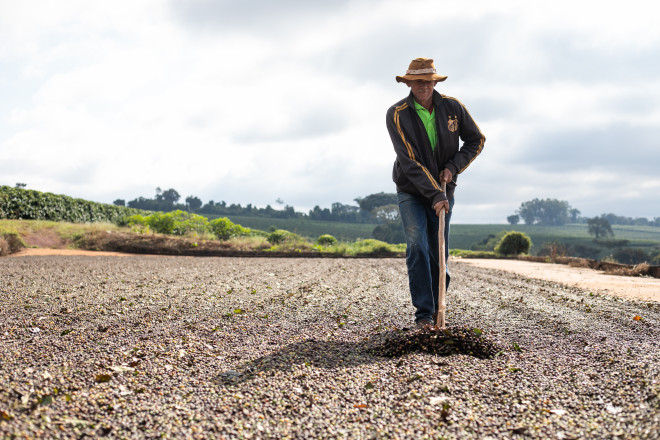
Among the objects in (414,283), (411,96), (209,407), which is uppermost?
(411,96)

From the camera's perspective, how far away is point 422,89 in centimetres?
397

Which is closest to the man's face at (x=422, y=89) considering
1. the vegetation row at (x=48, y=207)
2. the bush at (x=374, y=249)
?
the bush at (x=374, y=249)

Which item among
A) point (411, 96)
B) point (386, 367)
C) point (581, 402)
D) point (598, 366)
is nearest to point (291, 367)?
point (386, 367)

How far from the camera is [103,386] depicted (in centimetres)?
251

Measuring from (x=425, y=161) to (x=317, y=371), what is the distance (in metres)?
2.09

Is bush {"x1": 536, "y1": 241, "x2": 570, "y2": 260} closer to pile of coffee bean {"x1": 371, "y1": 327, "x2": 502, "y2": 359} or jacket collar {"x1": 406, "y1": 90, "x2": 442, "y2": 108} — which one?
jacket collar {"x1": 406, "y1": 90, "x2": 442, "y2": 108}

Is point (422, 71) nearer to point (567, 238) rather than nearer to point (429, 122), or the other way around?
point (429, 122)

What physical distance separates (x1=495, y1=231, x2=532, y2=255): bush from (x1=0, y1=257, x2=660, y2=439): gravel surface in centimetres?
1716

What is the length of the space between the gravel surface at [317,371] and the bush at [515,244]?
17163 mm

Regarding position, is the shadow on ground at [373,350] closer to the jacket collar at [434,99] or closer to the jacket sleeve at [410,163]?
the jacket sleeve at [410,163]

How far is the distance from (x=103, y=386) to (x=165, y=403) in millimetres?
432

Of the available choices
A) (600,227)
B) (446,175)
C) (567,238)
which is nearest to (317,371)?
(446,175)

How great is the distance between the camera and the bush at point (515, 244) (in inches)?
854

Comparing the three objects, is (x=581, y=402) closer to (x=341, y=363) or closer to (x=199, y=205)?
(x=341, y=363)
